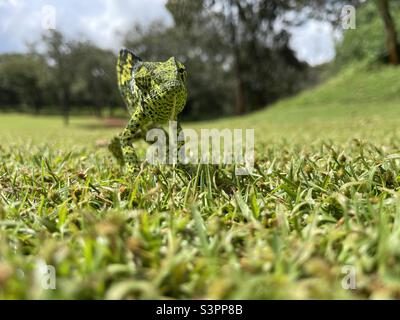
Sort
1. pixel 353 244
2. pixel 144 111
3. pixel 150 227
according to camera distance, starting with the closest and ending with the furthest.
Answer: pixel 353 244 → pixel 150 227 → pixel 144 111

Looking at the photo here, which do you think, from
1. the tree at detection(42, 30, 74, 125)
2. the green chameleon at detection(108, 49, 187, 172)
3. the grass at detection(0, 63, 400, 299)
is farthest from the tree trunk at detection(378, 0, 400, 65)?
the tree at detection(42, 30, 74, 125)

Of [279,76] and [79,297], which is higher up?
[279,76]

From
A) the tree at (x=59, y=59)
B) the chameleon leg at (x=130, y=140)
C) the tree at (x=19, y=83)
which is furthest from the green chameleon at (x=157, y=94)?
the tree at (x=19, y=83)

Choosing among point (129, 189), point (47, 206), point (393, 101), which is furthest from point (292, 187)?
point (393, 101)

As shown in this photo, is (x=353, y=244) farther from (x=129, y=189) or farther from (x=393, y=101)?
(x=393, y=101)

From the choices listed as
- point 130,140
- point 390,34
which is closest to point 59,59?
point 390,34

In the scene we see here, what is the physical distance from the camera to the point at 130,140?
Answer: 9.09 feet

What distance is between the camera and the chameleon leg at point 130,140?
102 inches

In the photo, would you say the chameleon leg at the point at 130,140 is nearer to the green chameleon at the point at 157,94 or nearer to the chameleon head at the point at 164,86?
the green chameleon at the point at 157,94

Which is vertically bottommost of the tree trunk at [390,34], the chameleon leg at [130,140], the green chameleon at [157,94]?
the chameleon leg at [130,140]

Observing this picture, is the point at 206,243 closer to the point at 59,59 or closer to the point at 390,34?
the point at 390,34

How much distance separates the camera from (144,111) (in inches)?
99.7

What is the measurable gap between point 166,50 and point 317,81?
122 feet

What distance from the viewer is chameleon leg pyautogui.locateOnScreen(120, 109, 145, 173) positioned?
102 inches
